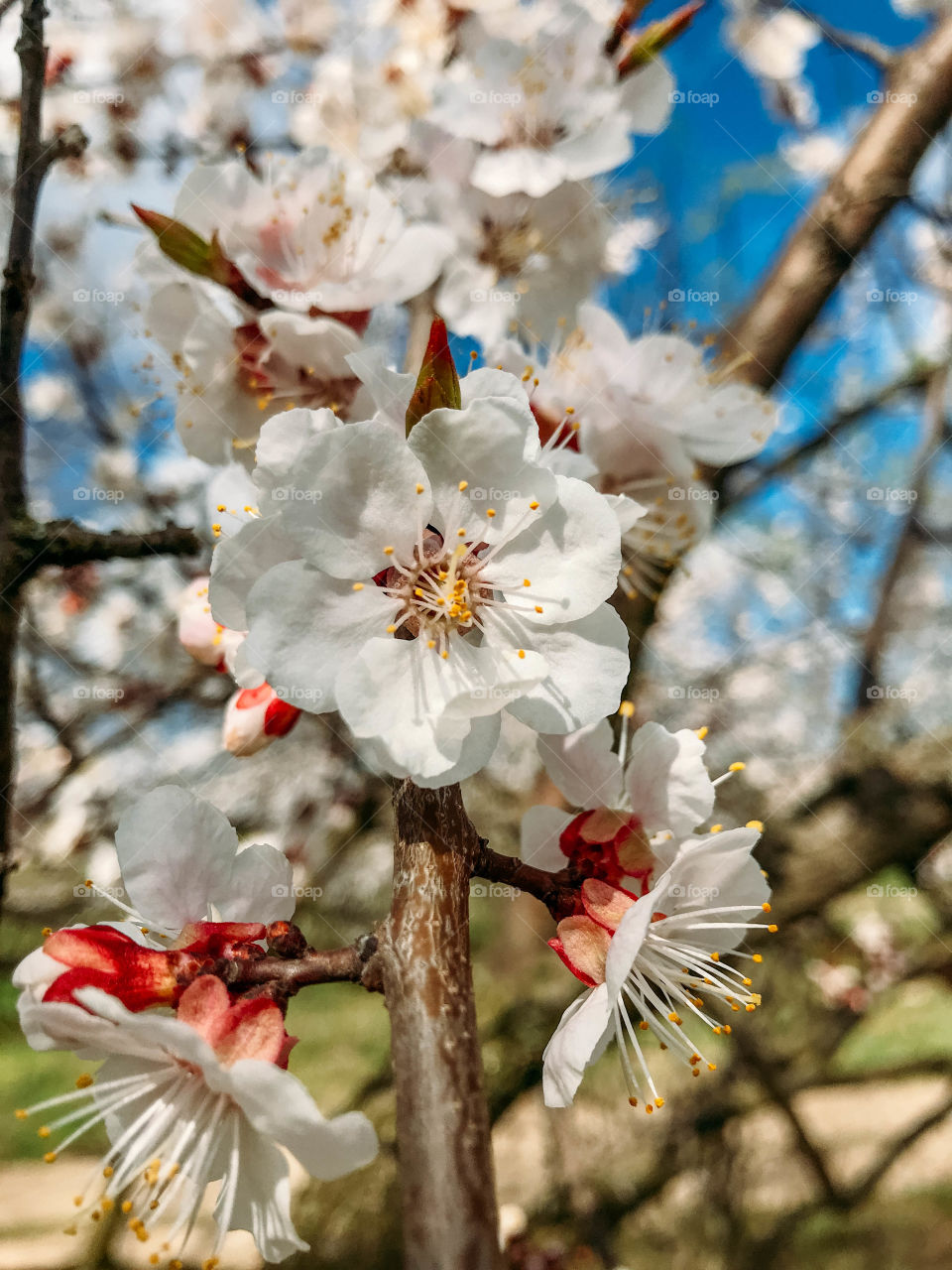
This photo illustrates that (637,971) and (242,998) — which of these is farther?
(637,971)

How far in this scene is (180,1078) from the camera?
617 mm

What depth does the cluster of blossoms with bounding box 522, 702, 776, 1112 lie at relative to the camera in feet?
2.14

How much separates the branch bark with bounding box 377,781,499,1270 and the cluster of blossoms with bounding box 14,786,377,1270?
0.04 m

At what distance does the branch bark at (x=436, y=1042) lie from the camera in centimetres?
47

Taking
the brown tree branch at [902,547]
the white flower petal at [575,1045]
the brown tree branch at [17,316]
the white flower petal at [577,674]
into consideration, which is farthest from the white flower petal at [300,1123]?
the brown tree branch at [902,547]

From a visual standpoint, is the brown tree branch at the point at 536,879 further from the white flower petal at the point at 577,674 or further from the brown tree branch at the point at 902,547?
the brown tree branch at the point at 902,547

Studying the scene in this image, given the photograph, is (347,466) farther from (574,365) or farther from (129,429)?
(129,429)

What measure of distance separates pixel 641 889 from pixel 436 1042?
1.07 feet

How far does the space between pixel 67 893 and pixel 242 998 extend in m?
2.33

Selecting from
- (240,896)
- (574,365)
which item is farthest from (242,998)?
(574,365)

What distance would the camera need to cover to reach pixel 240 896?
723 millimetres

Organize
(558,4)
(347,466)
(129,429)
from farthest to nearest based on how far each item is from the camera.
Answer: (129,429) < (558,4) < (347,466)

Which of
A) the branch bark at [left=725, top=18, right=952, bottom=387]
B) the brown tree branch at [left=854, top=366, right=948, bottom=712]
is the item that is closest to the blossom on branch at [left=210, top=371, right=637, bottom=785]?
the branch bark at [left=725, top=18, right=952, bottom=387]

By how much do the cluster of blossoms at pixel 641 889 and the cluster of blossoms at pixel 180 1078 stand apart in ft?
0.72
